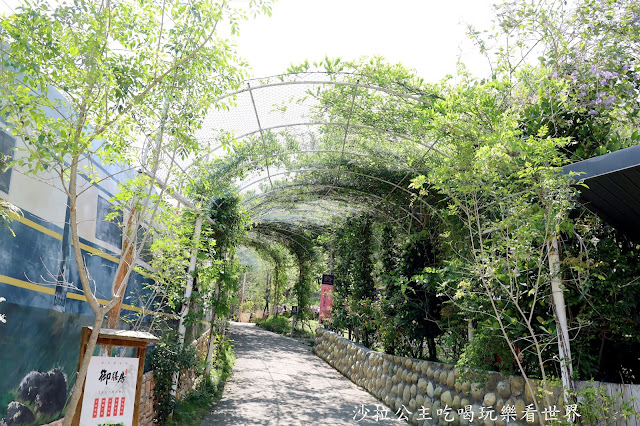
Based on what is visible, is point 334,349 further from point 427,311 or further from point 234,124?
point 234,124

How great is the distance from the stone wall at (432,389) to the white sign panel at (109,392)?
135 inches

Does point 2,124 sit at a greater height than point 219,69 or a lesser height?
lesser

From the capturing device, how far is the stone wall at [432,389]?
16.0ft

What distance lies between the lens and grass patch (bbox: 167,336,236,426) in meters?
6.13

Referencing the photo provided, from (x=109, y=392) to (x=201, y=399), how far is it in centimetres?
406

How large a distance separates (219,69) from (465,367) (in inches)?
159

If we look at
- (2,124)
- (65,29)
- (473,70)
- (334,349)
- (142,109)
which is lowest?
(334,349)

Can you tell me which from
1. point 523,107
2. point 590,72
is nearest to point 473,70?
point 523,107

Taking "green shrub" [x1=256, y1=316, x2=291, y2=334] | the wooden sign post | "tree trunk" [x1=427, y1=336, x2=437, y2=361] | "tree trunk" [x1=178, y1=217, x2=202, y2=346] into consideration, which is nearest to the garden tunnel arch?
"tree trunk" [x1=178, y1=217, x2=202, y2=346]

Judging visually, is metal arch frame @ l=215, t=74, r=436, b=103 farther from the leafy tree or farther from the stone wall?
the stone wall

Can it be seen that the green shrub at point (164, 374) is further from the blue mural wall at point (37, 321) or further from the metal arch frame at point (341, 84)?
the metal arch frame at point (341, 84)

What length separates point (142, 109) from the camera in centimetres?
349

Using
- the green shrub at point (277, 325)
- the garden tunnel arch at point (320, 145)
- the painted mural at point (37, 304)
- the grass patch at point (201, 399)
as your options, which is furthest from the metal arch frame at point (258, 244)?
the painted mural at point (37, 304)

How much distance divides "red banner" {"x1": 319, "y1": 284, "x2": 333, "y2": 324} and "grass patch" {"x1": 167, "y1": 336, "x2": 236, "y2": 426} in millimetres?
4985
